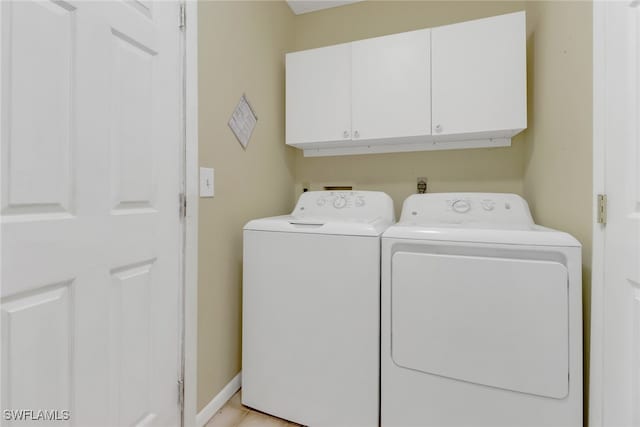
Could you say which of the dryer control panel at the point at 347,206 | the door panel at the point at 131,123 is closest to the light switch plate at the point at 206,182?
the door panel at the point at 131,123

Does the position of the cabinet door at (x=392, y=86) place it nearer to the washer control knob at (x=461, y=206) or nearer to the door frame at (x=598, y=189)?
the washer control knob at (x=461, y=206)

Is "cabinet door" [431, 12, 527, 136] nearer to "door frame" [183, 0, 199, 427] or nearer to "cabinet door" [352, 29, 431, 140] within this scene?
"cabinet door" [352, 29, 431, 140]

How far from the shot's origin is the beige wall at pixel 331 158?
1315 millimetres

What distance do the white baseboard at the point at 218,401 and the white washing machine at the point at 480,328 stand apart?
82cm

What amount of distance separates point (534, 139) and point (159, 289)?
2.07 m

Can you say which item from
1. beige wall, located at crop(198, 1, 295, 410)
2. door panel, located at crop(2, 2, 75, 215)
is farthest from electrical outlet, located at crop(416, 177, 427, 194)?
door panel, located at crop(2, 2, 75, 215)

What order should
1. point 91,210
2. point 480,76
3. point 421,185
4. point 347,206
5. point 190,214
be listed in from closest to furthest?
point 91,210
point 190,214
point 480,76
point 347,206
point 421,185

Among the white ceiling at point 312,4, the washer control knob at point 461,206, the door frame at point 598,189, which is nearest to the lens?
the door frame at point 598,189

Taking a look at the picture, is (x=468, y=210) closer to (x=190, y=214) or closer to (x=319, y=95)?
(x=319, y=95)

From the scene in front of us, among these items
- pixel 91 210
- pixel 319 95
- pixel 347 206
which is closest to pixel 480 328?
pixel 347 206

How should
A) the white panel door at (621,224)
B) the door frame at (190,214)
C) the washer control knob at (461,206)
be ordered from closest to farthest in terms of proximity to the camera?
the white panel door at (621,224)
the door frame at (190,214)
the washer control knob at (461,206)

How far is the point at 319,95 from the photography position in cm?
195

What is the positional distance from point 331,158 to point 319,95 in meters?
0.50

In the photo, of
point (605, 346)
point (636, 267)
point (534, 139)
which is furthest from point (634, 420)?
point (534, 139)
